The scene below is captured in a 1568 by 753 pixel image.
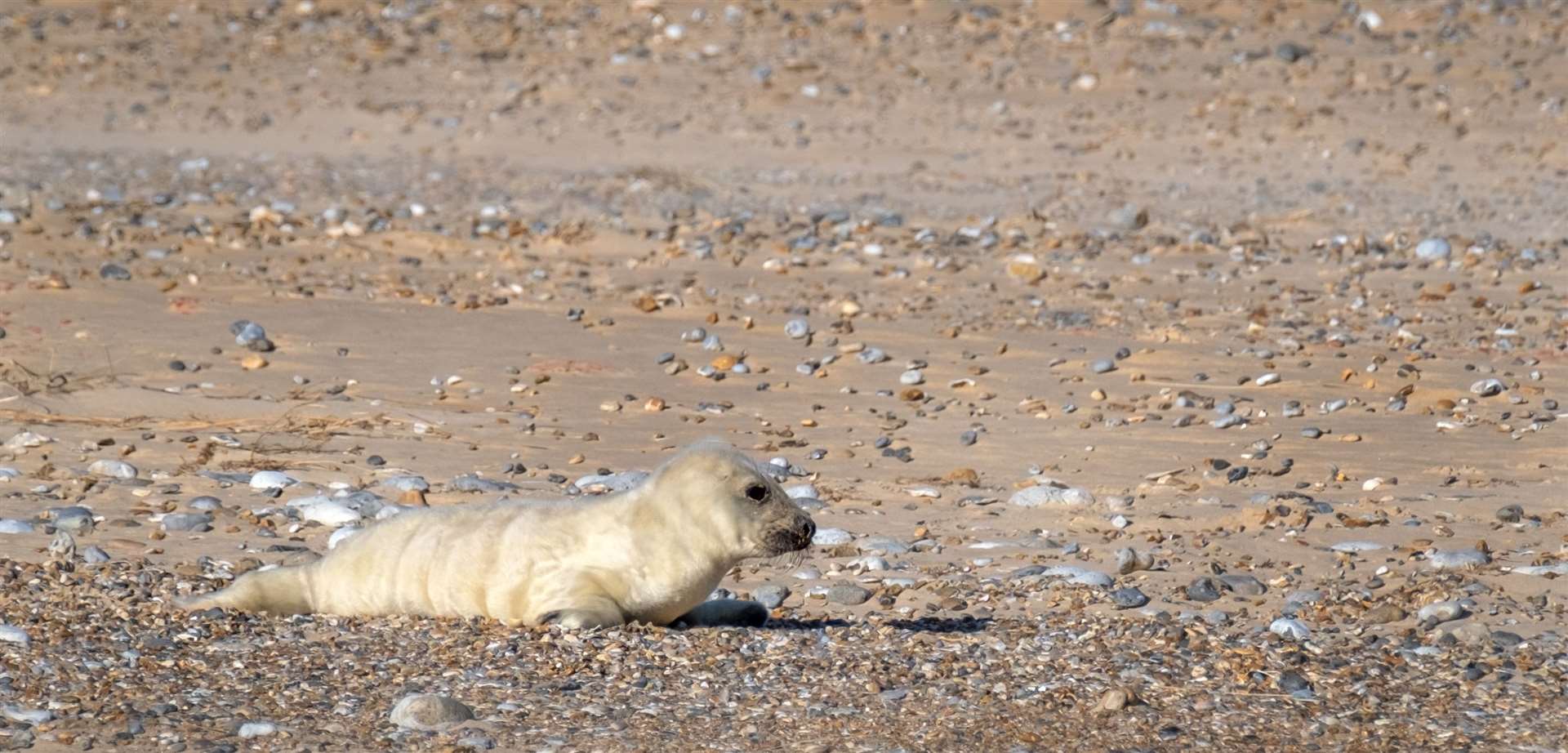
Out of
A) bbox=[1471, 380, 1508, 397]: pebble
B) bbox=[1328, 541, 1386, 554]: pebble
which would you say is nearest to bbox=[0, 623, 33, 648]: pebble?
bbox=[1328, 541, 1386, 554]: pebble

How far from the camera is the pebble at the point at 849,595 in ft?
17.4

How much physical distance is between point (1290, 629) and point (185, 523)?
10.3 ft

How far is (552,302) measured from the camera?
9.85 metres

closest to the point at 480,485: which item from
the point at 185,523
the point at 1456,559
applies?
the point at 185,523

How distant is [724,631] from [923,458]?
256 centimetres

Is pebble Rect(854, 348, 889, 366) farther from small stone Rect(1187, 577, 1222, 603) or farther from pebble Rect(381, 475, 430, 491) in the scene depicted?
small stone Rect(1187, 577, 1222, 603)

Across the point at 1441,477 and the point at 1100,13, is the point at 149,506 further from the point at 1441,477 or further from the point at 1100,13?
the point at 1100,13

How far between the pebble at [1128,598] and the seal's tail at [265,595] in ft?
6.78

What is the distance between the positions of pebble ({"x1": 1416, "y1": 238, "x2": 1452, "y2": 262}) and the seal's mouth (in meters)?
7.26

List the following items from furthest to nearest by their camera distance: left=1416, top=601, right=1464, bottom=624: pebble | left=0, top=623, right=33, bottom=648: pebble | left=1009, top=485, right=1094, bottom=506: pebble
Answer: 1. left=1009, top=485, right=1094, bottom=506: pebble
2. left=1416, top=601, right=1464, bottom=624: pebble
3. left=0, top=623, right=33, bottom=648: pebble

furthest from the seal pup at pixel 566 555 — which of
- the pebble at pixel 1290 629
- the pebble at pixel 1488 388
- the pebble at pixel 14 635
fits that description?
the pebble at pixel 1488 388

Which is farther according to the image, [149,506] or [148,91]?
[148,91]

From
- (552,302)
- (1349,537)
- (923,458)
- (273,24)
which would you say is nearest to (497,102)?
(273,24)

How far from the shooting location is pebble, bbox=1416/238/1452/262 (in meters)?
11.0
